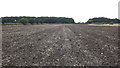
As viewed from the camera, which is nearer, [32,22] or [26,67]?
[26,67]

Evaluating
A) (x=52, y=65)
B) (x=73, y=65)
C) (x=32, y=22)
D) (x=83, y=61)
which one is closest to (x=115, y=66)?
(x=83, y=61)

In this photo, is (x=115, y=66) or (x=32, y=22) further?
(x=32, y=22)

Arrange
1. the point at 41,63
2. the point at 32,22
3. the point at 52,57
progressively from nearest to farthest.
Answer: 1. the point at 41,63
2. the point at 52,57
3. the point at 32,22

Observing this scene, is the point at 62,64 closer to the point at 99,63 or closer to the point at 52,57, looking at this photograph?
the point at 52,57

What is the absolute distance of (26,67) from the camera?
7.05 m

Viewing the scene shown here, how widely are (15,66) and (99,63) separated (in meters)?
5.27

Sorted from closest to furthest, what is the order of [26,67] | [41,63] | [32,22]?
[26,67] < [41,63] < [32,22]

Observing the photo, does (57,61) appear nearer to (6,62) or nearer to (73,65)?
(73,65)

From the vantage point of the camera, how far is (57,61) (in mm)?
7980

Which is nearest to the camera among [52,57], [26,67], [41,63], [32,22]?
[26,67]

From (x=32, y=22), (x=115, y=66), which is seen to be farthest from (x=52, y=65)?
(x=32, y=22)

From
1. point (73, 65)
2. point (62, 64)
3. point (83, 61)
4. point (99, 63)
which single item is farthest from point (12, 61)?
point (99, 63)

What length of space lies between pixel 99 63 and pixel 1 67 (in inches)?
239

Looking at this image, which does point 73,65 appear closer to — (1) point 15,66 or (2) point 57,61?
(2) point 57,61
